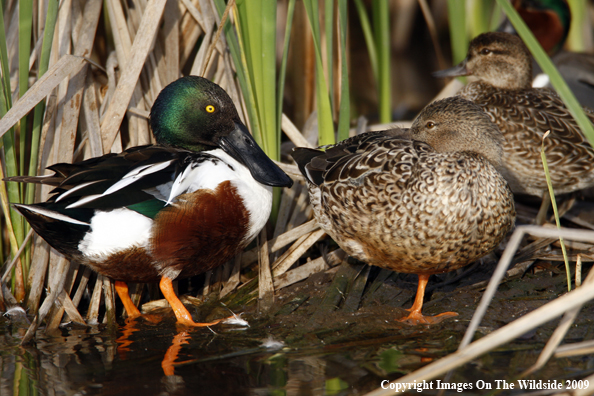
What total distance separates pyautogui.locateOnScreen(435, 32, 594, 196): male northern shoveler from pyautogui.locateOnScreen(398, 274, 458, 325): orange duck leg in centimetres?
107

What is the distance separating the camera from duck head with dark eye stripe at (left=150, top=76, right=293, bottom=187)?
3076mm

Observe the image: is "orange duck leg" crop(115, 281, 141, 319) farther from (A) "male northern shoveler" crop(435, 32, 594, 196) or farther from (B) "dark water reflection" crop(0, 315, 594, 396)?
(A) "male northern shoveler" crop(435, 32, 594, 196)

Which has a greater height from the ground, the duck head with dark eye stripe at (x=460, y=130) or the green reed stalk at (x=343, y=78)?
the green reed stalk at (x=343, y=78)

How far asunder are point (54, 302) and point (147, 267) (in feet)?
1.96

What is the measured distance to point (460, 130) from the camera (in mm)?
2830

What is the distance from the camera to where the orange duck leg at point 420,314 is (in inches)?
112

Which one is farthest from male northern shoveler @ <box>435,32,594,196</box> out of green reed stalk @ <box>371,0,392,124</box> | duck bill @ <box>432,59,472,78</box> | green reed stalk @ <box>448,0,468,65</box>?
green reed stalk @ <box>371,0,392,124</box>

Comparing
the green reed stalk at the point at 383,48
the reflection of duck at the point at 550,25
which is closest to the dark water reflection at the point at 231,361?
the green reed stalk at the point at 383,48

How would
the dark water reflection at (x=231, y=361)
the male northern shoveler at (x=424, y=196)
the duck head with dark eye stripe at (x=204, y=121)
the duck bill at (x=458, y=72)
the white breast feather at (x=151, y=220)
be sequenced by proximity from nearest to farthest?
the dark water reflection at (x=231, y=361) < the male northern shoveler at (x=424, y=196) < the white breast feather at (x=151, y=220) < the duck head with dark eye stripe at (x=204, y=121) < the duck bill at (x=458, y=72)

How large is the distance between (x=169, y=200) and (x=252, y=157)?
20.1 inches

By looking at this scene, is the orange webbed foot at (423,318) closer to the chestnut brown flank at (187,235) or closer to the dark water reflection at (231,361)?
the dark water reflection at (231,361)

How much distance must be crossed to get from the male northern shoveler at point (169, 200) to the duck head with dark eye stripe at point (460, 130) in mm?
780

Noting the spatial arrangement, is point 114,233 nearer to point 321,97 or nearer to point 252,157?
point 252,157

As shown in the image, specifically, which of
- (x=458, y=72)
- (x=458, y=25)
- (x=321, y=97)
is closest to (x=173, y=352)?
(x=321, y=97)
